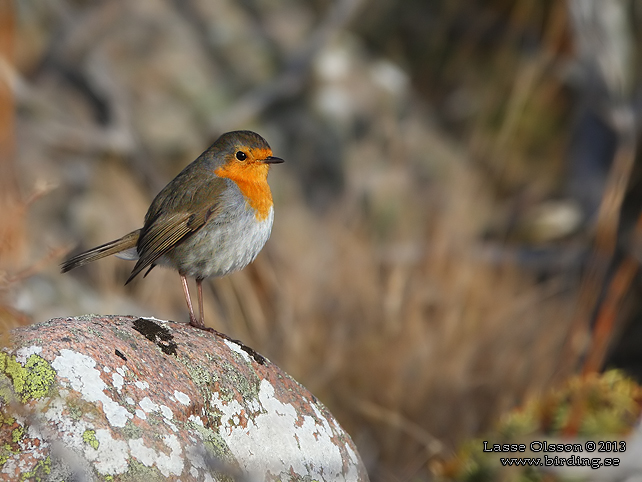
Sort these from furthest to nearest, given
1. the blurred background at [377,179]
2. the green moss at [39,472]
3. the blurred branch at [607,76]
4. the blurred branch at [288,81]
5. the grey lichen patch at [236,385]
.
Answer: the blurred branch at [288,81] < the blurred branch at [607,76] < the blurred background at [377,179] < the grey lichen patch at [236,385] < the green moss at [39,472]

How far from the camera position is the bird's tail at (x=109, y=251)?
10.8ft

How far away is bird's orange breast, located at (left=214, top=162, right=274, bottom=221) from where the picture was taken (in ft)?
10.9

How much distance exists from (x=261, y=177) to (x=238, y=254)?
0.45 m

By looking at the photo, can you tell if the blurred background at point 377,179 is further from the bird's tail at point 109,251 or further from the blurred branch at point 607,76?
the bird's tail at point 109,251

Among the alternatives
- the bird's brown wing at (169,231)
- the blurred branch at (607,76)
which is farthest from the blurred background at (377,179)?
the bird's brown wing at (169,231)

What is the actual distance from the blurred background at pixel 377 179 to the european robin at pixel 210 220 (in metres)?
0.40

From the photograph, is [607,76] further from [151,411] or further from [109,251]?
[151,411]

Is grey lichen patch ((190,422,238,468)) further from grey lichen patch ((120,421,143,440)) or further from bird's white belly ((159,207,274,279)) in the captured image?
bird's white belly ((159,207,274,279))

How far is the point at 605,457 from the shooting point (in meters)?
3.04

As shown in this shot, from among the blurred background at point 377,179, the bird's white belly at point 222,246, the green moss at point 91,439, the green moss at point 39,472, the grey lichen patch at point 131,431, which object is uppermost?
the blurred background at point 377,179

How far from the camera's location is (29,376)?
6.65 feet

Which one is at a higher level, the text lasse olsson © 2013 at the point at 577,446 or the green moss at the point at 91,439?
the text lasse olsson © 2013 at the point at 577,446

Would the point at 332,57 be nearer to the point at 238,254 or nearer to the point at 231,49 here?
the point at 231,49

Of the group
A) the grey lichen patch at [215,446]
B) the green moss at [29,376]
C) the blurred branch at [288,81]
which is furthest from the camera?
the blurred branch at [288,81]
